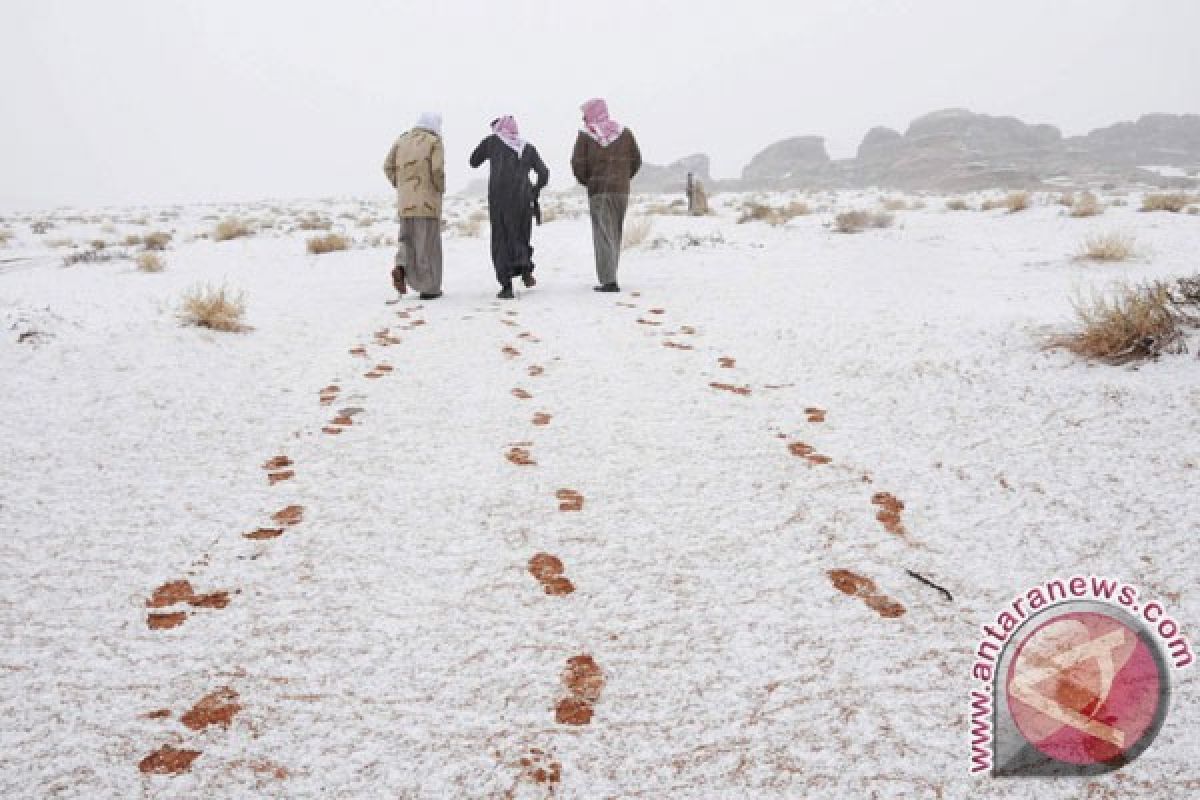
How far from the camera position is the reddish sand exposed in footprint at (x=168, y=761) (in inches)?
50.4

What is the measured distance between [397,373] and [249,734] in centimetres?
276

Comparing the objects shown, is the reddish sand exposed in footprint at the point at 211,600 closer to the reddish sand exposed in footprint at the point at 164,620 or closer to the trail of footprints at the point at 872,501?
the reddish sand exposed in footprint at the point at 164,620

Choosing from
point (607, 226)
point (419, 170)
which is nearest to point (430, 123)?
point (419, 170)

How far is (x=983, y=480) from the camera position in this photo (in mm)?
2418

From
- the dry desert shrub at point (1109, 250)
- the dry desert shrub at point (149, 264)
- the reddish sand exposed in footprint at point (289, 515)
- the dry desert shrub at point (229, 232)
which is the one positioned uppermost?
the dry desert shrub at point (229, 232)

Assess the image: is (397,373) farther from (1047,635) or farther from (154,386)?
(1047,635)

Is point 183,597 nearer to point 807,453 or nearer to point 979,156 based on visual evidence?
point 807,453

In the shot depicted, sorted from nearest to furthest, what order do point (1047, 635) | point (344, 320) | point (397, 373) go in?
point (1047, 635) → point (397, 373) → point (344, 320)

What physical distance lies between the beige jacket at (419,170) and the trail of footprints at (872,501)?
8.27 ft

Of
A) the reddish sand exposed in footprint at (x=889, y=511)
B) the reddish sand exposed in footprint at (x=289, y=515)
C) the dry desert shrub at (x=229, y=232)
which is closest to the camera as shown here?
the reddish sand exposed in footprint at (x=889, y=511)

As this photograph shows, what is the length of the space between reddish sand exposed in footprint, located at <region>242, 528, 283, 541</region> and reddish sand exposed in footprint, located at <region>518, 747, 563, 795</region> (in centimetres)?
123

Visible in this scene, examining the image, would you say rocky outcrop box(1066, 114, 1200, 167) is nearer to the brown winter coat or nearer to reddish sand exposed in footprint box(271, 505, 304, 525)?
the brown winter coat

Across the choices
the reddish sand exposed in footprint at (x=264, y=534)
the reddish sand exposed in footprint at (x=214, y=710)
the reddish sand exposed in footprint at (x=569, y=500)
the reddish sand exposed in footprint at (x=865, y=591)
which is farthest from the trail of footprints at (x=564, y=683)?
the reddish sand exposed in footprint at (x=264, y=534)

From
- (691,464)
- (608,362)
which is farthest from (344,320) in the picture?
(691,464)
